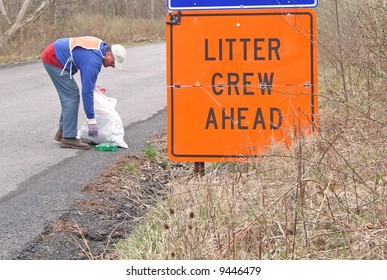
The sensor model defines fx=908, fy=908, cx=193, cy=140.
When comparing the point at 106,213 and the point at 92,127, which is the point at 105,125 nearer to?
the point at 92,127

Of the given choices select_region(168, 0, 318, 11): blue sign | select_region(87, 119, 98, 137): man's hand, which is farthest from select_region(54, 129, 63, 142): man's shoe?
select_region(168, 0, 318, 11): blue sign

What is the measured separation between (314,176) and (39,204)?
2.23m

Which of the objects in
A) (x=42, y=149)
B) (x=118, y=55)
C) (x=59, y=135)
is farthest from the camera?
(x=59, y=135)

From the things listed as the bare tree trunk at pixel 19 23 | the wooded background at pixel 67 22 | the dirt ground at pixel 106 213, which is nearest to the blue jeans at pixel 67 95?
the dirt ground at pixel 106 213

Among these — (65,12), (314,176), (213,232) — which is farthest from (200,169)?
(65,12)

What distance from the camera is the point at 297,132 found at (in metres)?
6.69

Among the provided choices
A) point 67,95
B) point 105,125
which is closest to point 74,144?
point 105,125

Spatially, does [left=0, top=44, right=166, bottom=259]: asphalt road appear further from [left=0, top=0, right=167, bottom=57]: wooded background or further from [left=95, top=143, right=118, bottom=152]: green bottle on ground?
[left=0, top=0, right=167, bottom=57]: wooded background

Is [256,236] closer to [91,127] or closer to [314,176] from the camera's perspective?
[314,176]

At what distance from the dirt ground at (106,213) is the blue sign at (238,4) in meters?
1.45

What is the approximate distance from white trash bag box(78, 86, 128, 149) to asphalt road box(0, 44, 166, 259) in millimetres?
224

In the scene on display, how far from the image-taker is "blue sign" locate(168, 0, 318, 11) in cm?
670

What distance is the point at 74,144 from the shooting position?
10.1 m

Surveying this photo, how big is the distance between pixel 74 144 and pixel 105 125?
448mm
